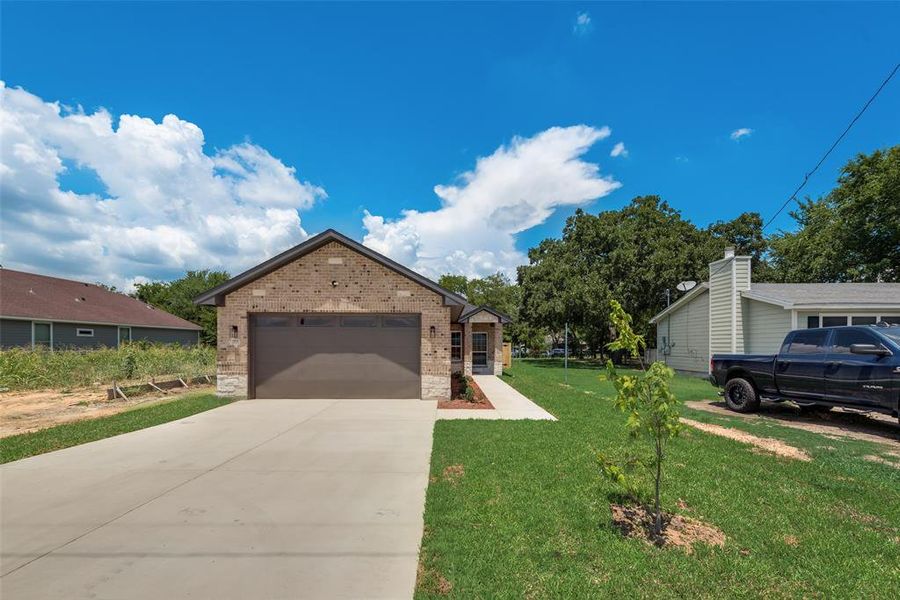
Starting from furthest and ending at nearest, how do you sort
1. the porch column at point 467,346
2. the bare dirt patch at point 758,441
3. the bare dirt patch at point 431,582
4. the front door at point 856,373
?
the porch column at point 467,346 → the front door at point 856,373 → the bare dirt patch at point 758,441 → the bare dirt patch at point 431,582

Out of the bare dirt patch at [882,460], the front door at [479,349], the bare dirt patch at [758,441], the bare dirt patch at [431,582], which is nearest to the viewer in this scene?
the bare dirt patch at [431,582]

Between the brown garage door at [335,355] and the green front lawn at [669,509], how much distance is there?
5.06 metres

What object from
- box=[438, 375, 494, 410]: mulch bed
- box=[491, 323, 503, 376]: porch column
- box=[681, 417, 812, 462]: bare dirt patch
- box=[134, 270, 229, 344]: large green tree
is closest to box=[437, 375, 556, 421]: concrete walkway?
box=[438, 375, 494, 410]: mulch bed

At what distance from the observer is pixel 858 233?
24031 millimetres

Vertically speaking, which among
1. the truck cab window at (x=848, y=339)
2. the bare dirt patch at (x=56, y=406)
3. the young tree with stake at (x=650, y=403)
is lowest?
the bare dirt patch at (x=56, y=406)

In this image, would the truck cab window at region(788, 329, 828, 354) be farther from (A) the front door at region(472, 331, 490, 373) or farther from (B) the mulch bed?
(A) the front door at region(472, 331, 490, 373)

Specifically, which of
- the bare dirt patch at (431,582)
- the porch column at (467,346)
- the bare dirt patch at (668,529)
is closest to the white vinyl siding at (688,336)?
the porch column at (467,346)

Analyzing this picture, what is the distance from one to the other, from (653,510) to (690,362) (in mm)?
17636

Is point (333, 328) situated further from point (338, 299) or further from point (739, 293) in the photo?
point (739, 293)

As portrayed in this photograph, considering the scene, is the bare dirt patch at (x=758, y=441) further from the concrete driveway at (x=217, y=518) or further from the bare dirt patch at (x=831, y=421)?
the concrete driveway at (x=217, y=518)

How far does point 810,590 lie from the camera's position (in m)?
2.87

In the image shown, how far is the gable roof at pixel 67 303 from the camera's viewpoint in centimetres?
2077

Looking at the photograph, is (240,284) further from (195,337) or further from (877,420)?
(195,337)

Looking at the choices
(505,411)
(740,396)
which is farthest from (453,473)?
(740,396)
